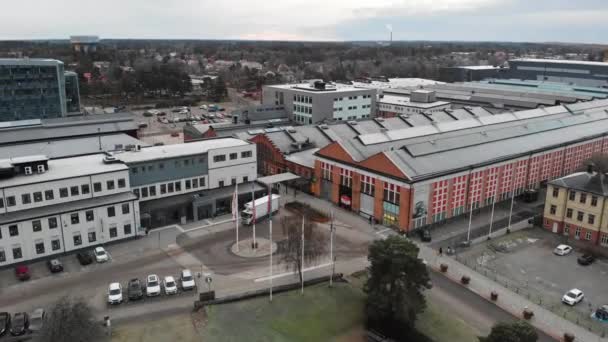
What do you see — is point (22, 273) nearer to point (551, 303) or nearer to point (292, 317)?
point (292, 317)

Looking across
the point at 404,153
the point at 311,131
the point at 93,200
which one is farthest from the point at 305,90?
the point at 93,200

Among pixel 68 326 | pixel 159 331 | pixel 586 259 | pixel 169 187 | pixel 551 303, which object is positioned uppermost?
pixel 169 187

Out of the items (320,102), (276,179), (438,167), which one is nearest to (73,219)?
(276,179)

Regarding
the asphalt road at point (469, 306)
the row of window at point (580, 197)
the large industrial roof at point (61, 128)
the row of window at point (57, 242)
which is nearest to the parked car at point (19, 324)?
the row of window at point (57, 242)

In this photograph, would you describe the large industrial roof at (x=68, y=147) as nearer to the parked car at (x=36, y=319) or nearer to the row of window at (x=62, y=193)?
the row of window at (x=62, y=193)

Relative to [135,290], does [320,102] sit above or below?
above

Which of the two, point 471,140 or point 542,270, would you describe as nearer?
point 542,270

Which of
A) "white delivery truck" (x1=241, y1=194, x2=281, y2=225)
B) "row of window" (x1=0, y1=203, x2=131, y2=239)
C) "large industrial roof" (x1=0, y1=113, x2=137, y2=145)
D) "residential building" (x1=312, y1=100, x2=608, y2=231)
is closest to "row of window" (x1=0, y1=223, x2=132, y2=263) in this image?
"row of window" (x1=0, y1=203, x2=131, y2=239)
